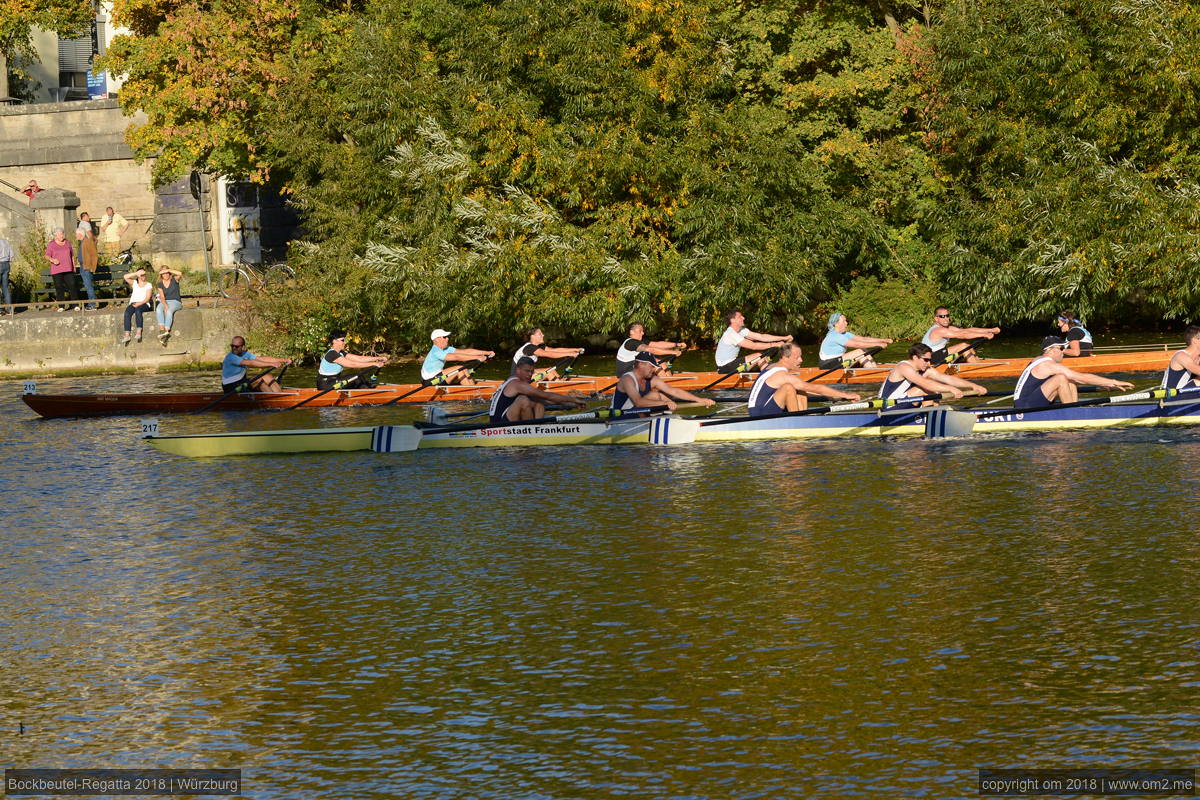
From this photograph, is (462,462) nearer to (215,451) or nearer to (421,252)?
(215,451)

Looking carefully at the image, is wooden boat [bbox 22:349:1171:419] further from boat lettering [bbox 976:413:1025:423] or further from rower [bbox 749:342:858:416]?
boat lettering [bbox 976:413:1025:423]

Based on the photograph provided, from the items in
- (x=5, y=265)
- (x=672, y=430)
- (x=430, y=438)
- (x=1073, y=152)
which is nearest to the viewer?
(x=672, y=430)

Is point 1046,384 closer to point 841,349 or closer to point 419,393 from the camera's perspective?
point 841,349

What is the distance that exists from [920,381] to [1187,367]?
3778 mm

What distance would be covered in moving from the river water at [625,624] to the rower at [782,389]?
176 centimetres

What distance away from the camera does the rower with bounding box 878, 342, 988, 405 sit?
23.2m

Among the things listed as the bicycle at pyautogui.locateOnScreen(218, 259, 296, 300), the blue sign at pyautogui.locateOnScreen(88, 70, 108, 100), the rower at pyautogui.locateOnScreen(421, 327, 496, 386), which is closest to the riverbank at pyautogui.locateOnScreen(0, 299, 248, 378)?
the bicycle at pyautogui.locateOnScreen(218, 259, 296, 300)

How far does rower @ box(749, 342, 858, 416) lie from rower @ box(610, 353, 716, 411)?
1353mm

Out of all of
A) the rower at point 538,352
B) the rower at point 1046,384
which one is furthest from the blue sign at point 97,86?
the rower at point 1046,384

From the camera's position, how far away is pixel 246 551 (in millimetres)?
17172

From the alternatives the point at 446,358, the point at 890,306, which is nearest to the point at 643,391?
the point at 446,358

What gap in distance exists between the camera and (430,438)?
24.1 m

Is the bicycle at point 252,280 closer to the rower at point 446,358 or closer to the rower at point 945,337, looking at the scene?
the rower at point 446,358

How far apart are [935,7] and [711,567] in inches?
1207
